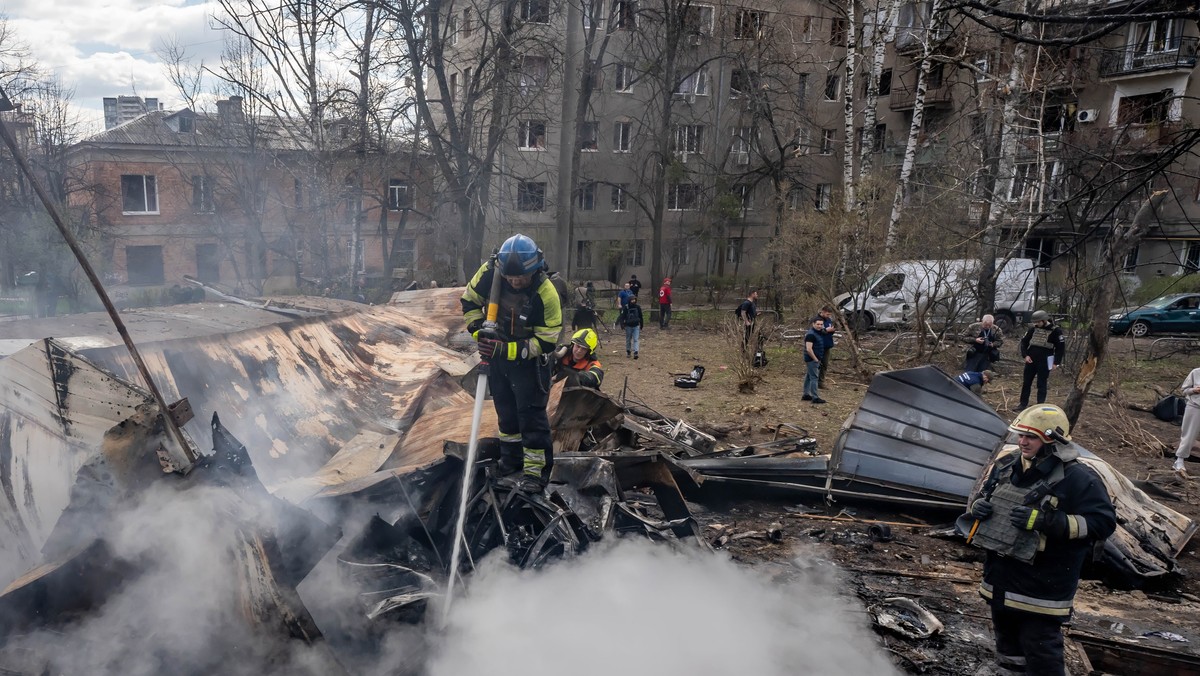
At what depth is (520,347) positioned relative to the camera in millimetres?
4695

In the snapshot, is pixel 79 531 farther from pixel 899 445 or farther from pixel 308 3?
pixel 308 3

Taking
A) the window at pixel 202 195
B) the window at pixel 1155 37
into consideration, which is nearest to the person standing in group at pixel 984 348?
the window at pixel 1155 37

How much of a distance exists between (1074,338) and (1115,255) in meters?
6.73

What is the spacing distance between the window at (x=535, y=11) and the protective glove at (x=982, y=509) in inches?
610

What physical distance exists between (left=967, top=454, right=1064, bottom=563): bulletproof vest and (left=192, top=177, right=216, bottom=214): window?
84.8 ft

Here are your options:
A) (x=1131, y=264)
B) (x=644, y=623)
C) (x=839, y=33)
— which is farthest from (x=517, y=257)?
(x=1131, y=264)

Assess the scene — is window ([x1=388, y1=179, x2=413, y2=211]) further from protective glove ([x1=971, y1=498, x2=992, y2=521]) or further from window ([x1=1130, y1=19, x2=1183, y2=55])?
protective glove ([x1=971, y1=498, x2=992, y2=521])

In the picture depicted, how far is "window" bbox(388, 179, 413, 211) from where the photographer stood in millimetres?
20602

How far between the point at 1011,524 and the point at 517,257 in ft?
9.91

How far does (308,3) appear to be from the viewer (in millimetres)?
14297

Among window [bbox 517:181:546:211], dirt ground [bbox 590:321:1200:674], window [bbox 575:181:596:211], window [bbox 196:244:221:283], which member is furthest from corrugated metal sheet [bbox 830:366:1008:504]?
window [bbox 196:244:221:283]

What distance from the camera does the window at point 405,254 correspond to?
97.3ft

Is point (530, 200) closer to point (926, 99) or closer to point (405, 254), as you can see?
point (405, 254)

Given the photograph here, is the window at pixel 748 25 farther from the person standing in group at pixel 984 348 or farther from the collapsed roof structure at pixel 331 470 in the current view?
the collapsed roof structure at pixel 331 470
